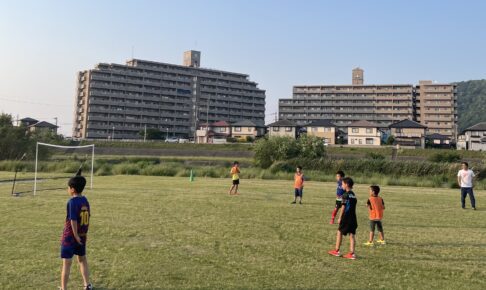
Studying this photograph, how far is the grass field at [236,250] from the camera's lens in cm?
643

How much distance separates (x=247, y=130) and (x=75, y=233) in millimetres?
94669

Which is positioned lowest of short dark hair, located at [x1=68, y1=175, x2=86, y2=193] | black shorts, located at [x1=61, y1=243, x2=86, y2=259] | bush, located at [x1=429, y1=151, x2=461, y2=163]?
black shorts, located at [x1=61, y1=243, x2=86, y2=259]

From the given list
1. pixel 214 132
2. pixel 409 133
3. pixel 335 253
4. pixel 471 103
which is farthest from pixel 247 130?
pixel 471 103

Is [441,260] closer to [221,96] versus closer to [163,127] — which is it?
[163,127]

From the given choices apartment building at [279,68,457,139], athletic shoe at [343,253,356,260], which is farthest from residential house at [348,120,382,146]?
athletic shoe at [343,253,356,260]

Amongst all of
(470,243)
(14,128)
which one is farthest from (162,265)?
(14,128)

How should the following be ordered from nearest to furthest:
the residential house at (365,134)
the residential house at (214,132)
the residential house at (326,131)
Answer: the residential house at (365,134) < the residential house at (326,131) < the residential house at (214,132)

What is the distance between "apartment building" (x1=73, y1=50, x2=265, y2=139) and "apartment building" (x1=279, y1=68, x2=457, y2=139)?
16975mm

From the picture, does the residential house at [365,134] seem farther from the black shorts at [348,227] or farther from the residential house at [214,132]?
the black shorts at [348,227]

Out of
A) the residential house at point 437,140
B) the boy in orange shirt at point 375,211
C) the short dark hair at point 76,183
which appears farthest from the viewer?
the residential house at point 437,140

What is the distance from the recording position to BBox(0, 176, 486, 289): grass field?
6.43 m

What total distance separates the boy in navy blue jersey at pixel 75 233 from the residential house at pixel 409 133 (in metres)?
87.2

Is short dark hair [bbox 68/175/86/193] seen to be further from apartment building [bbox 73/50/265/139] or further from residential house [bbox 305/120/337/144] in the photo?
apartment building [bbox 73/50/265/139]

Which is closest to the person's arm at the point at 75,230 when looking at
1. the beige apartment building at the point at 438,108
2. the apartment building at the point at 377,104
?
the apartment building at the point at 377,104
